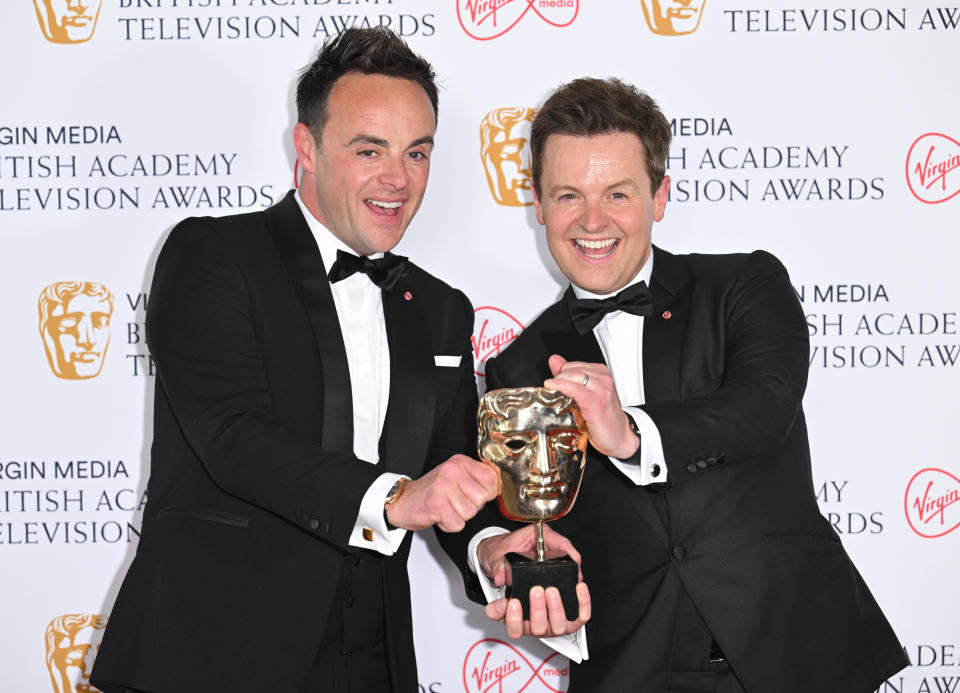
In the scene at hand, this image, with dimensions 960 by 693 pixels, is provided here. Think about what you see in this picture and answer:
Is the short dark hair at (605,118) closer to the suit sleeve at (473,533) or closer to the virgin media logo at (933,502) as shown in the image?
the suit sleeve at (473,533)

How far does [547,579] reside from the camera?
223 cm

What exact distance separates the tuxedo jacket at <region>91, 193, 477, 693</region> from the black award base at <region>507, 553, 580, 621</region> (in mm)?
409

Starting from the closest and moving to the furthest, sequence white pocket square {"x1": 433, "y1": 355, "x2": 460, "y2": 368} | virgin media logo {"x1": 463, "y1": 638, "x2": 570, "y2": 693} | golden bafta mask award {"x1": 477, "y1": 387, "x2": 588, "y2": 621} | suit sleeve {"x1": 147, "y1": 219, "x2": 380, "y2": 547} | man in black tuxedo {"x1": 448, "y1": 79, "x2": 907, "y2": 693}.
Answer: golden bafta mask award {"x1": 477, "y1": 387, "x2": 588, "y2": 621} → suit sleeve {"x1": 147, "y1": 219, "x2": 380, "y2": 547} → man in black tuxedo {"x1": 448, "y1": 79, "x2": 907, "y2": 693} → white pocket square {"x1": 433, "y1": 355, "x2": 460, "y2": 368} → virgin media logo {"x1": 463, "y1": 638, "x2": 570, "y2": 693}

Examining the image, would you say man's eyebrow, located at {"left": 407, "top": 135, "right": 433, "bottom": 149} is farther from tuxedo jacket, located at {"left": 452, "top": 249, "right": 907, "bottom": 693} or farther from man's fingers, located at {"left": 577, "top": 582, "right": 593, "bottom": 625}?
man's fingers, located at {"left": 577, "top": 582, "right": 593, "bottom": 625}

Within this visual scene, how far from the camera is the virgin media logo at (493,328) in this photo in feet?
11.5

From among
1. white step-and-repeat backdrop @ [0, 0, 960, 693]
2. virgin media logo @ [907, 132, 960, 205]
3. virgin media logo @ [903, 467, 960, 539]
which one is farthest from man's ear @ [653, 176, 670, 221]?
virgin media logo @ [903, 467, 960, 539]

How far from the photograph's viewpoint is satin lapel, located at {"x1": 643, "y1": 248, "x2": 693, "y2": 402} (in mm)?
2527

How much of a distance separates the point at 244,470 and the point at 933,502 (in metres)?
2.48

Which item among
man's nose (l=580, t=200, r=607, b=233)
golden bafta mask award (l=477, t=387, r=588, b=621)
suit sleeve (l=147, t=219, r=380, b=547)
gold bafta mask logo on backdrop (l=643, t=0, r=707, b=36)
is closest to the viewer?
golden bafta mask award (l=477, t=387, r=588, b=621)

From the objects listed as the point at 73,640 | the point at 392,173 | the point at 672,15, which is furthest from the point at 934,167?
the point at 73,640

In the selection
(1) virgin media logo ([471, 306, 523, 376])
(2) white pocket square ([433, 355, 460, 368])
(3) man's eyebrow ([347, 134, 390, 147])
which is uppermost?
(3) man's eyebrow ([347, 134, 390, 147])

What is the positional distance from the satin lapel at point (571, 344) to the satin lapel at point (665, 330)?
0.14 m

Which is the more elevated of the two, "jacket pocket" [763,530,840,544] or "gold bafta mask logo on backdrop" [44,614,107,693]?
"jacket pocket" [763,530,840,544]

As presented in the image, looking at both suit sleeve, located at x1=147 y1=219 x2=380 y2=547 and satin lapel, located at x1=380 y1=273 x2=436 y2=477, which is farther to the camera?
satin lapel, located at x1=380 y1=273 x2=436 y2=477
